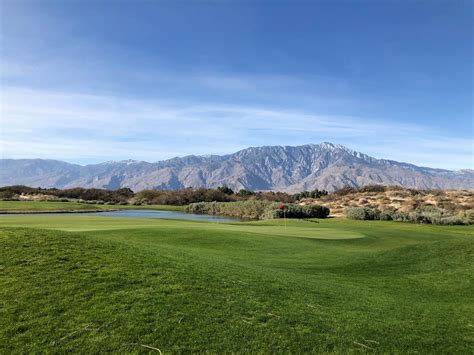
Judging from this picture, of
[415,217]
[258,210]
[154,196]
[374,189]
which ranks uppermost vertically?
[374,189]

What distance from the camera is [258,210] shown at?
6669 cm

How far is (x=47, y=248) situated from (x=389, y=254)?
14.4 meters

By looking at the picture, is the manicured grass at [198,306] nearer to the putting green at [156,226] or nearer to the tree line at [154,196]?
the putting green at [156,226]

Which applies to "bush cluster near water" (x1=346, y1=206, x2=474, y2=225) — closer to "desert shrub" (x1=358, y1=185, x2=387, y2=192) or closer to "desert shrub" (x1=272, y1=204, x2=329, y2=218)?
"desert shrub" (x1=272, y1=204, x2=329, y2=218)

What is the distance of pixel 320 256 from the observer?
679 inches

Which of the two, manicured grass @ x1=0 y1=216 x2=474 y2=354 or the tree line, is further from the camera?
the tree line

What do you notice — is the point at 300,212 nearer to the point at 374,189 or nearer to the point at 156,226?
the point at 374,189

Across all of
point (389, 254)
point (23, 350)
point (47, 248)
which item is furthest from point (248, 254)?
point (23, 350)

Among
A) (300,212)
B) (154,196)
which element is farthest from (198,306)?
(154,196)

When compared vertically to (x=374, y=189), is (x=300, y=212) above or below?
below

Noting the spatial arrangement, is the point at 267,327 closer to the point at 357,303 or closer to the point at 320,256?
the point at 357,303

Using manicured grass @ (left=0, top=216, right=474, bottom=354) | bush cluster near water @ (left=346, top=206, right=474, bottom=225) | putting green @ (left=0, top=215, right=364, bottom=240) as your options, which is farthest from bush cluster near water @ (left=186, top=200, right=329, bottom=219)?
manicured grass @ (left=0, top=216, right=474, bottom=354)

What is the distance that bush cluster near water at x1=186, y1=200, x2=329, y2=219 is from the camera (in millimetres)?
55594

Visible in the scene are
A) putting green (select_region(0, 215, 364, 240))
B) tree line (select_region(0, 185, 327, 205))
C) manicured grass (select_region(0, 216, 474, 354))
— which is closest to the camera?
manicured grass (select_region(0, 216, 474, 354))
